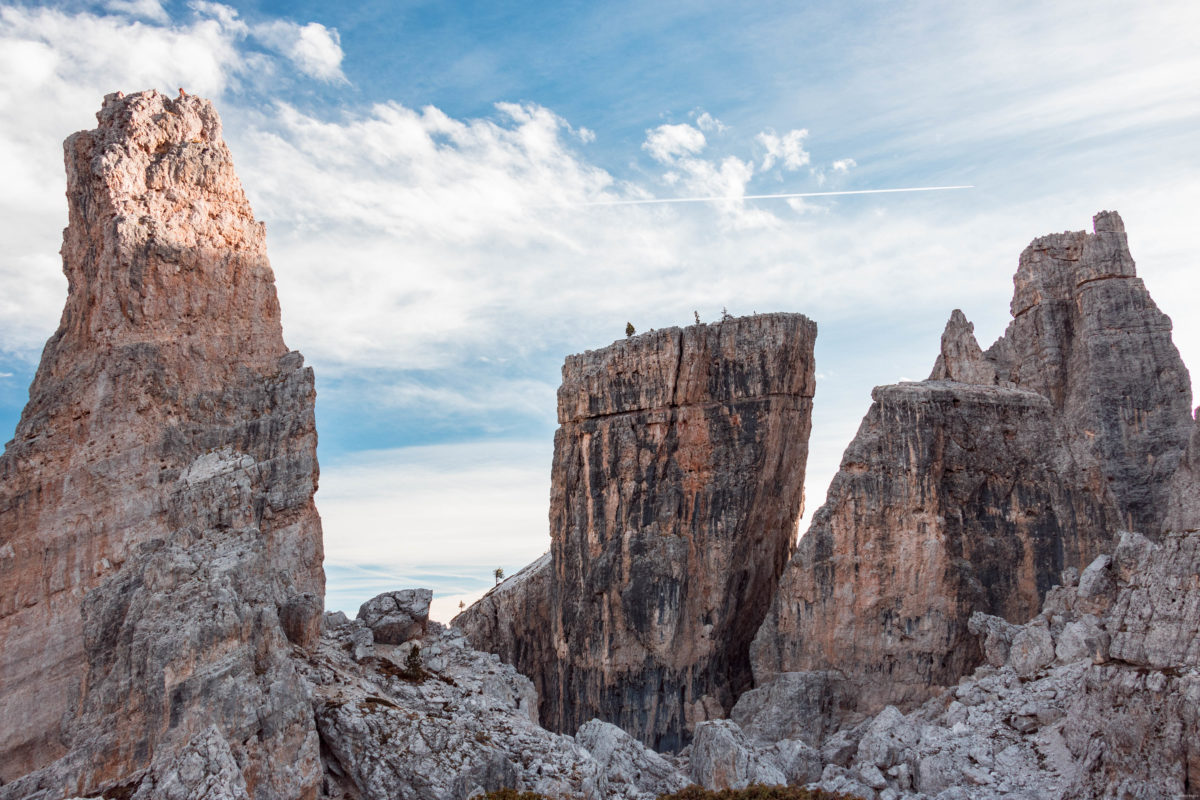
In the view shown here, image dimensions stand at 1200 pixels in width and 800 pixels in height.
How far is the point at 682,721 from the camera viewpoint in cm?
5309

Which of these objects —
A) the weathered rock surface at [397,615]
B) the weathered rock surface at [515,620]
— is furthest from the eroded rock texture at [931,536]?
the weathered rock surface at [397,615]

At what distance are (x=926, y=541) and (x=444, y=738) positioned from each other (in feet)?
86.9

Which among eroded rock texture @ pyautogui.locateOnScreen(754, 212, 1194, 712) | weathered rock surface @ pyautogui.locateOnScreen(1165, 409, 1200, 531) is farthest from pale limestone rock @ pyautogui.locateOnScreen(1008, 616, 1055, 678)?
weathered rock surface @ pyautogui.locateOnScreen(1165, 409, 1200, 531)

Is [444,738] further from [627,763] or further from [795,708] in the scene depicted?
[795,708]

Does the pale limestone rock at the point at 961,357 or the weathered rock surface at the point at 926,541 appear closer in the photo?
the weathered rock surface at the point at 926,541

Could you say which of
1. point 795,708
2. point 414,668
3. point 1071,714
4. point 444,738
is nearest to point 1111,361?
point 795,708

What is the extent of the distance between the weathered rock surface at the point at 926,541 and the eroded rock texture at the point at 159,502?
24.4 m

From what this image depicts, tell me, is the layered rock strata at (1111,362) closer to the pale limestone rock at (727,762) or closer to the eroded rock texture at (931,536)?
the eroded rock texture at (931,536)

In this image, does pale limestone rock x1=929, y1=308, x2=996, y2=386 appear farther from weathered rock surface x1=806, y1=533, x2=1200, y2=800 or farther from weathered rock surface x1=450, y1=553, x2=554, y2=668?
weathered rock surface x1=450, y1=553, x2=554, y2=668

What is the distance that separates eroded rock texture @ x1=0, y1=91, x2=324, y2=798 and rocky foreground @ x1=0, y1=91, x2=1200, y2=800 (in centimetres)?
11

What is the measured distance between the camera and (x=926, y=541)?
165ft

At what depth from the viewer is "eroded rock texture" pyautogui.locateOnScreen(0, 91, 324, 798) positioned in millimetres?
31500

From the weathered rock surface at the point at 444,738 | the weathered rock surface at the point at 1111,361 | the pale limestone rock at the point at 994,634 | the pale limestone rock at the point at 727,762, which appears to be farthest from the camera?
the weathered rock surface at the point at 1111,361

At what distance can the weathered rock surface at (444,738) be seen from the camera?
3325cm
